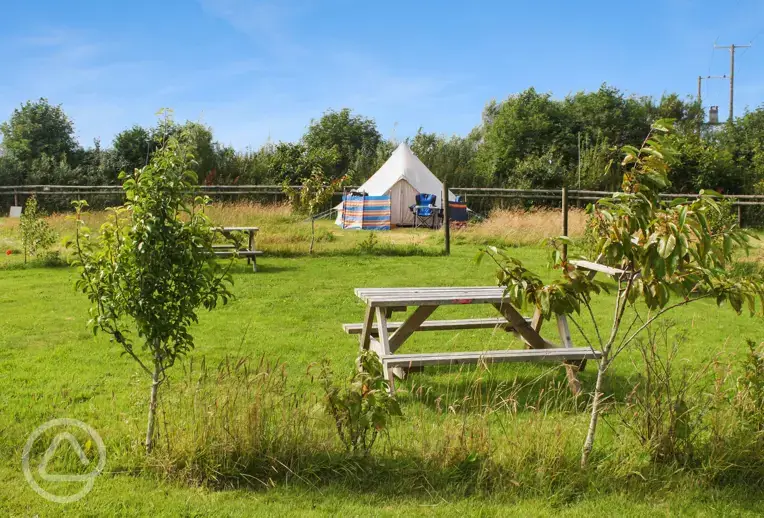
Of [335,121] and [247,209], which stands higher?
[335,121]

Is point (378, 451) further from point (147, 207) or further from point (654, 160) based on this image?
point (654, 160)

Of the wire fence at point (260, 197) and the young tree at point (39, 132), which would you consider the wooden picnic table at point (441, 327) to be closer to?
the wire fence at point (260, 197)

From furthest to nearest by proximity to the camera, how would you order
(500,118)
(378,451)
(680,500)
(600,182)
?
(500,118) → (600,182) → (378,451) → (680,500)

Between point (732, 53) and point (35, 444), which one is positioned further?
point (732, 53)

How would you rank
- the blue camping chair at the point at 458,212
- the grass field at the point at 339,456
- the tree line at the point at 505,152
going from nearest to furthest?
1. the grass field at the point at 339,456
2. the blue camping chair at the point at 458,212
3. the tree line at the point at 505,152

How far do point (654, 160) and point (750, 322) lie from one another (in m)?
5.32

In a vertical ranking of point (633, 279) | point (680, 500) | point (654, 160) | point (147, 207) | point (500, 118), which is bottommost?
point (680, 500)

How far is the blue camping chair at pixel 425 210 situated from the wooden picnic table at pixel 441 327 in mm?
15955

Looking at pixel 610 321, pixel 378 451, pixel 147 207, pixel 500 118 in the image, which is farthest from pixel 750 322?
pixel 500 118

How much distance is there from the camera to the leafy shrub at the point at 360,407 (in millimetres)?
3559

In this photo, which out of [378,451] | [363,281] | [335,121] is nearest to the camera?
[378,451]

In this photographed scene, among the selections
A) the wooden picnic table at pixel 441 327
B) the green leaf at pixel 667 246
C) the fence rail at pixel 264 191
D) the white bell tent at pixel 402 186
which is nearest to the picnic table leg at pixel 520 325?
the wooden picnic table at pixel 441 327

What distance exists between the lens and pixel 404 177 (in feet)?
75.1

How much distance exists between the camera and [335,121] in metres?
36.9
